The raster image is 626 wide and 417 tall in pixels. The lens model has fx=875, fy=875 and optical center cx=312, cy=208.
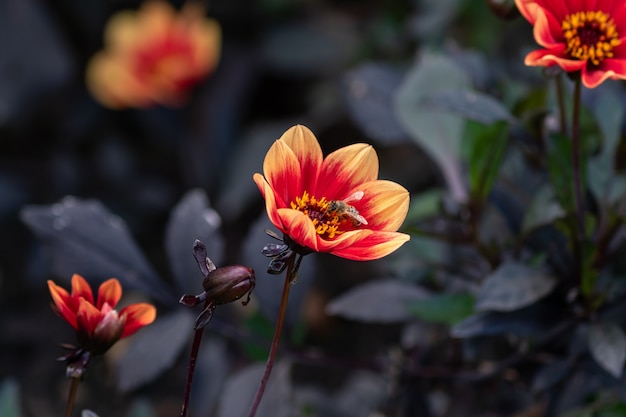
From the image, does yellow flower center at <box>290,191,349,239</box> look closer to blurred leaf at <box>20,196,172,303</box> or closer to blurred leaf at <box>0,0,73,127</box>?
blurred leaf at <box>20,196,172,303</box>

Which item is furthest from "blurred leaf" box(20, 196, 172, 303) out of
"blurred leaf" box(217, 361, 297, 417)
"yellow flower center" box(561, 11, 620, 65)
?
"yellow flower center" box(561, 11, 620, 65)

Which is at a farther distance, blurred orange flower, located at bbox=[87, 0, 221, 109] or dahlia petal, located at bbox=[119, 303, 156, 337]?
blurred orange flower, located at bbox=[87, 0, 221, 109]

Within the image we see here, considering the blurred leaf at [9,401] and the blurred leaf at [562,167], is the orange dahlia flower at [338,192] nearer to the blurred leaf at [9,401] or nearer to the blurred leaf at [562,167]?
the blurred leaf at [562,167]

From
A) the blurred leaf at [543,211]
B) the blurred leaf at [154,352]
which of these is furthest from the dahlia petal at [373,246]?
the blurred leaf at [154,352]

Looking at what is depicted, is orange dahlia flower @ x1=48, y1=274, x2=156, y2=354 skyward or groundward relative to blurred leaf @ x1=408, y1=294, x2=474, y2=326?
skyward

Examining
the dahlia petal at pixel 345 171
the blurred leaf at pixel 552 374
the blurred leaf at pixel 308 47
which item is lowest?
the blurred leaf at pixel 552 374

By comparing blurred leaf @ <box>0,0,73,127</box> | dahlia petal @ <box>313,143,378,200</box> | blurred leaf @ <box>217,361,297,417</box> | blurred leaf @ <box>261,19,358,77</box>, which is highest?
blurred leaf @ <box>0,0,73,127</box>

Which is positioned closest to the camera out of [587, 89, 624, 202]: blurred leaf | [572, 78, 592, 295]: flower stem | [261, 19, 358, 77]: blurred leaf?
[572, 78, 592, 295]: flower stem
